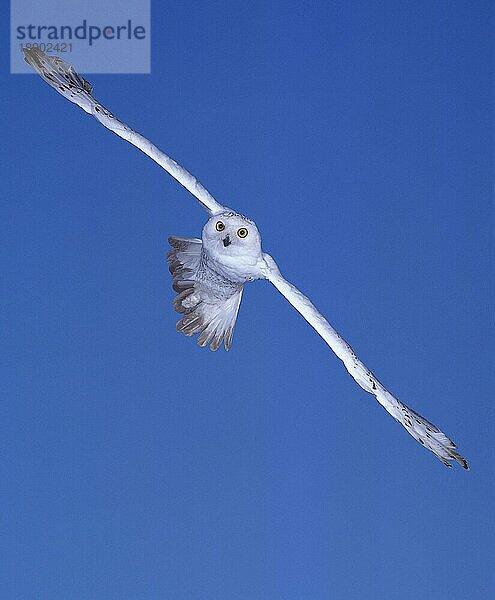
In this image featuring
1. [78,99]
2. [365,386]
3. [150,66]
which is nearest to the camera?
[365,386]

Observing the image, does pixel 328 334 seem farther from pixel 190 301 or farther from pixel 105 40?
pixel 105 40

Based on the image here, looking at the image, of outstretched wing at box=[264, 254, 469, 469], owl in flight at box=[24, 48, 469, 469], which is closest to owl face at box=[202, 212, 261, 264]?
owl in flight at box=[24, 48, 469, 469]

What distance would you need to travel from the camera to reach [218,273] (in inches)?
59.8

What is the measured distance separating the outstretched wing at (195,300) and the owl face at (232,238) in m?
0.13

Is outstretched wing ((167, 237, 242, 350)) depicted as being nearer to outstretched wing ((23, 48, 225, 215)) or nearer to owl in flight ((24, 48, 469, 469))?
owl in flight ((24, 48, 469, 469))

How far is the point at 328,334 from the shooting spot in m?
1.43

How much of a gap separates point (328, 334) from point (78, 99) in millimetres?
504

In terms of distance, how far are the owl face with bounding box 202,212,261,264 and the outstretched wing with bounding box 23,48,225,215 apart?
3 cm

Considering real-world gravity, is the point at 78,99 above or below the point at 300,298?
above

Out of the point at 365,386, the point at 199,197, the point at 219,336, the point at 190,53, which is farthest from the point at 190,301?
the point at 190,53

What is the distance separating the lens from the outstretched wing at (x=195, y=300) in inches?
62.9

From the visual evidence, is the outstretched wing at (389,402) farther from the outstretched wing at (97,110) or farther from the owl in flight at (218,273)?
the outstretched wing at (97,110)

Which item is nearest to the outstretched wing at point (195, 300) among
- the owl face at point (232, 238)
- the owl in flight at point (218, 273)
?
the owl in flight at point (218, 273)

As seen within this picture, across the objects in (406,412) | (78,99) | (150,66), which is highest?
(150,66)
